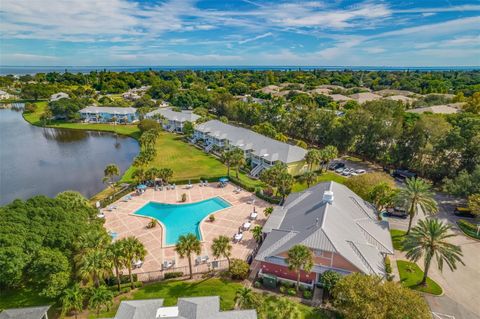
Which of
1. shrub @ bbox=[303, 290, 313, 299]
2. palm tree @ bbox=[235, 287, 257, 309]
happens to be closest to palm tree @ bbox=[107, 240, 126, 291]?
palm tree @ bbox=[235, 287, 257, 309]

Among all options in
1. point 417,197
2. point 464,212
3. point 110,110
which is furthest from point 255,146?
point 110,110

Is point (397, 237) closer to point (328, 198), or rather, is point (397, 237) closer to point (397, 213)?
point (397, 213)

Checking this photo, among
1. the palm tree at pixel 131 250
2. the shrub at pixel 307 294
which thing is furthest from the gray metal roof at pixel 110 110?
the shrub at pixel 307 294

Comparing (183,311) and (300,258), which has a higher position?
(300,258)

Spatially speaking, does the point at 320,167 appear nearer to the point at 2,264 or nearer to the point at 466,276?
the point at 466,276

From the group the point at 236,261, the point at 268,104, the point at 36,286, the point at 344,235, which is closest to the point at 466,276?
the point at 344,235

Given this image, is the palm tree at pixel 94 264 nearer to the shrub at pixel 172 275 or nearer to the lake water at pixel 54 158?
the shrub at pixel 172 275

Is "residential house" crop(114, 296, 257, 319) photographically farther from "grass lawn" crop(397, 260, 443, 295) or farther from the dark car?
the dark car
